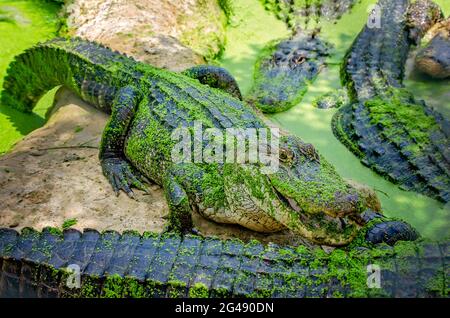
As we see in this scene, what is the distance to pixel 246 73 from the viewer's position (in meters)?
6.11

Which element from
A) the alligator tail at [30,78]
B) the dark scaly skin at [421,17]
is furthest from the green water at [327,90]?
the alligator tail at [30,78]

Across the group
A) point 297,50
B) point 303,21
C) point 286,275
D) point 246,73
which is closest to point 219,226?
point 286,275

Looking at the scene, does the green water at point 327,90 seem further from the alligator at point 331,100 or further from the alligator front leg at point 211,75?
the alligator front leg at point 211,75

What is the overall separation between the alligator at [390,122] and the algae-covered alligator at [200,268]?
179cm

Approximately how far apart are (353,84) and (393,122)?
944 mm

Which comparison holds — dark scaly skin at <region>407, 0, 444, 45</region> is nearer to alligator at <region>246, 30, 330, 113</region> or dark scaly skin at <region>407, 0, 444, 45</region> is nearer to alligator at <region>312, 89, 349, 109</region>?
alligator at <region>246, 30, 330, 113</region>

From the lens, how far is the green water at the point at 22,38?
5281mm

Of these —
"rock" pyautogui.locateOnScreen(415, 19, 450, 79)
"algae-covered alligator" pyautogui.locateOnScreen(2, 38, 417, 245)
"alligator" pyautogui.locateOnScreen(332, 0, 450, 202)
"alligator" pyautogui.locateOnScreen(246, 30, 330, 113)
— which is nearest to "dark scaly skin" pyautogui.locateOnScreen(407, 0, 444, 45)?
"alligator" pyautogui.locateOnScreen(332, 0, 450, 202)

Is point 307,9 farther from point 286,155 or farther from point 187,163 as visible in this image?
point 286,155

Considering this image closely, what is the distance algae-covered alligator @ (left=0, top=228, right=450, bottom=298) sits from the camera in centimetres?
256

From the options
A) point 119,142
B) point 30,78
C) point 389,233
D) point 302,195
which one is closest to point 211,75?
point 119,142

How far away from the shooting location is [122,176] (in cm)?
407

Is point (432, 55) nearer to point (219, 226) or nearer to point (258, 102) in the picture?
point (258, 102)

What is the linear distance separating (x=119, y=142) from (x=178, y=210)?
1073mm
